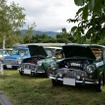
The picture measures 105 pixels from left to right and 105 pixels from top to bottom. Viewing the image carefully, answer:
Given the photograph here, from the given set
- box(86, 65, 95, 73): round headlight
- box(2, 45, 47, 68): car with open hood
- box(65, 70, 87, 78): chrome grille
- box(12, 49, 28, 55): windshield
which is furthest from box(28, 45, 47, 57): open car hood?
box(86, 65, 95, 73): round headlight

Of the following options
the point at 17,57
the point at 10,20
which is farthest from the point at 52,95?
the point at 10,20

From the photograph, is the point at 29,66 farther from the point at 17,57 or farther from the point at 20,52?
the point at 20,52

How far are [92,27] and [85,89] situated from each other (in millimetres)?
5929

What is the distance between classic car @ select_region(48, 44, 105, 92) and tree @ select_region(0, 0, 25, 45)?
1181 cm

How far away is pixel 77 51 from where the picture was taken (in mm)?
9039

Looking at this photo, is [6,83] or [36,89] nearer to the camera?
[36,89]

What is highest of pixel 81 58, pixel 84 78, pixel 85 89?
pixel 81 58

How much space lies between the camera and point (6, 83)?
9773 millimetres

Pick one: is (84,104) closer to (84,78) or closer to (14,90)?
(84,78)

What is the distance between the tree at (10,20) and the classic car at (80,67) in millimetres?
11813

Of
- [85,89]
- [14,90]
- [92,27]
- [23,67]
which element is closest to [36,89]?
[14,90]

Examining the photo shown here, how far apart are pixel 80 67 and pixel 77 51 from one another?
0.86 meters

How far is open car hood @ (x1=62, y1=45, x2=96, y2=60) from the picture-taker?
8656 millimetres

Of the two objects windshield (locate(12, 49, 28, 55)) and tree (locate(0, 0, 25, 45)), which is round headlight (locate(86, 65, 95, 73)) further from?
tree (locate(0, 0, 25, 45))
